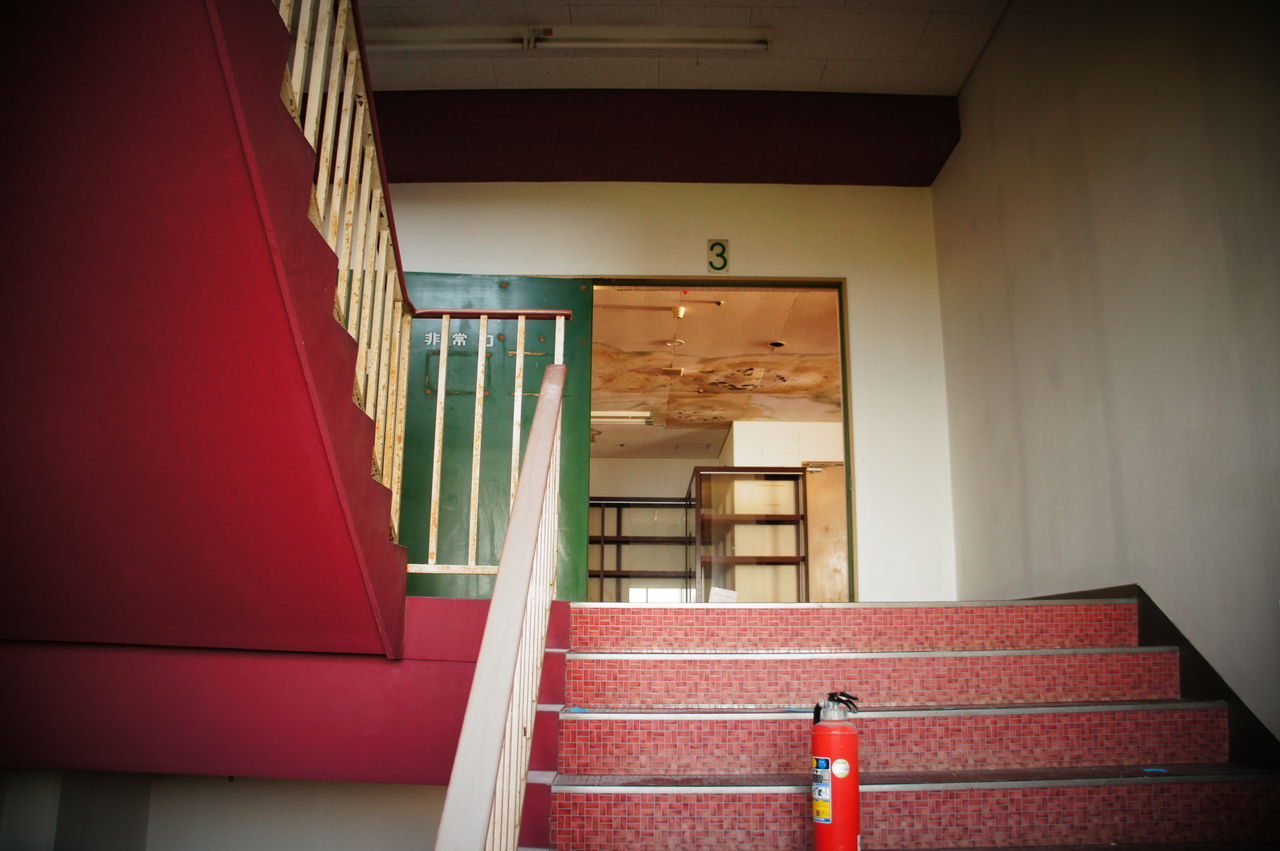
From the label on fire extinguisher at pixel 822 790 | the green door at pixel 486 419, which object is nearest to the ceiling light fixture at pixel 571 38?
the green door at pixel 486 419

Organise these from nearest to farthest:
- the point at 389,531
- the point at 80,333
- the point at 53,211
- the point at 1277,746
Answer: the point at 53,211
the point at 80,333
the point at 1277,746
the point at 389,531

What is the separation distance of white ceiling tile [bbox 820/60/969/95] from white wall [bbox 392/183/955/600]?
0.60 m

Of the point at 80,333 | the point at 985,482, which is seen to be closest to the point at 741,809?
the point at 80,333

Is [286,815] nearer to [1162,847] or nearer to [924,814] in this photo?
[924,814]

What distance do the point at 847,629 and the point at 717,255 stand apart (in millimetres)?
2675

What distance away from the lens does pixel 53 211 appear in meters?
2.01

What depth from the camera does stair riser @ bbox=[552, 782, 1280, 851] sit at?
217cm

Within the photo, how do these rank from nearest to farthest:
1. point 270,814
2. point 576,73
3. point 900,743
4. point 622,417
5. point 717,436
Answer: point 900,743 < point 270,814 < point 576,73 < point 622,417 < point 717,436

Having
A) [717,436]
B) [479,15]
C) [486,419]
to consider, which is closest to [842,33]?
[479,15]

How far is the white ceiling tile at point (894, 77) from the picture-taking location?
14.6 feet

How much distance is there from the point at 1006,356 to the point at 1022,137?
1000 millimetres

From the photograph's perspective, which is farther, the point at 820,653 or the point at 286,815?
the point at 286,815

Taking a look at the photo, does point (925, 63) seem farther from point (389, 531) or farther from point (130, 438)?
point (130, 438)

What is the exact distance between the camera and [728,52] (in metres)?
4.27
